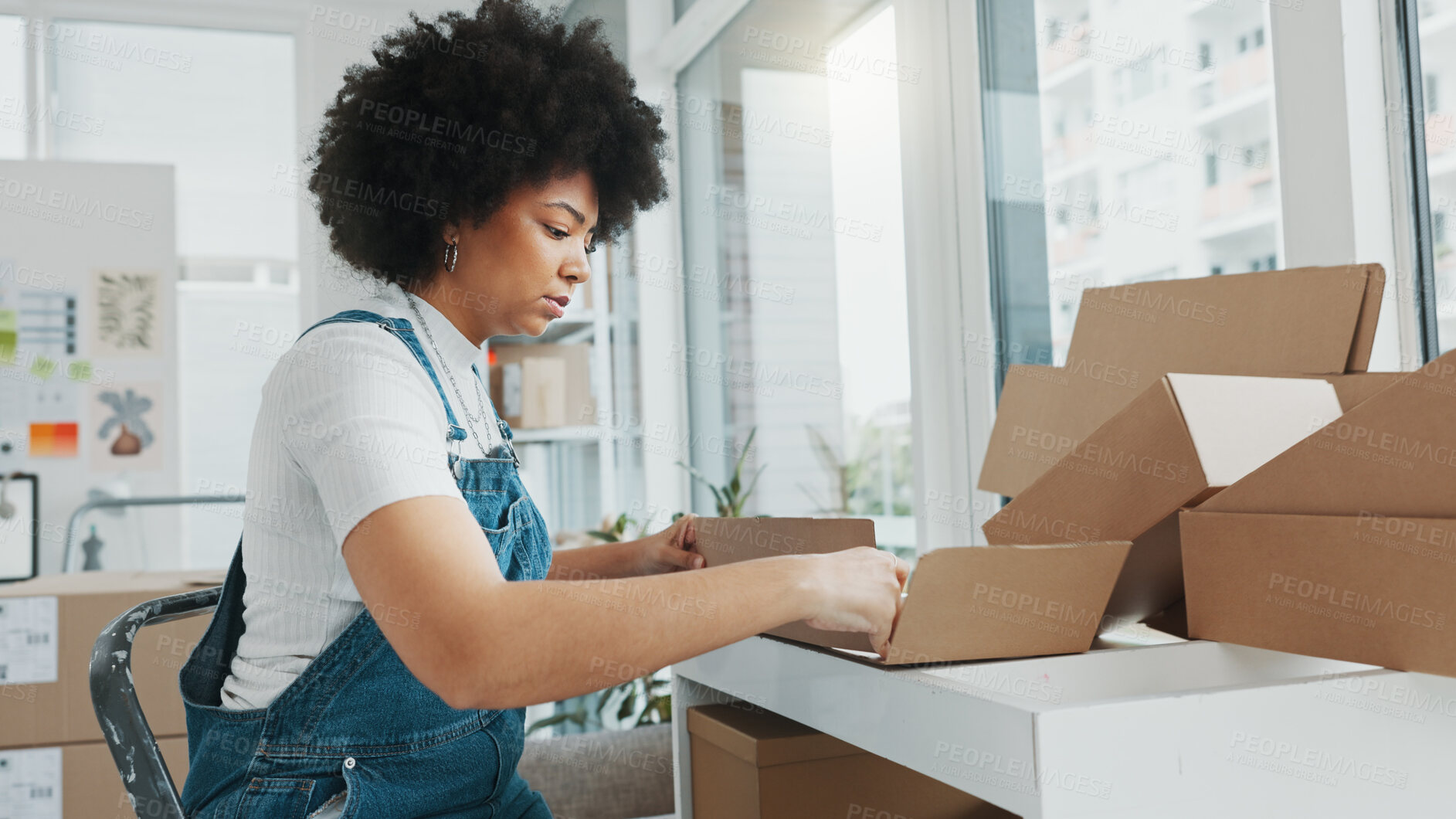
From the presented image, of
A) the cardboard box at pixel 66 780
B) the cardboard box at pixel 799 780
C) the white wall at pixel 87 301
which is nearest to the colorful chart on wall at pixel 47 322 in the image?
the white wall at pixel 87 301

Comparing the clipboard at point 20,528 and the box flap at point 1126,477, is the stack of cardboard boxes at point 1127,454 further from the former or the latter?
the clipboard at point 20,528

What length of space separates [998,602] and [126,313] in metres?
3.22

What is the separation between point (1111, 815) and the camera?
67cm

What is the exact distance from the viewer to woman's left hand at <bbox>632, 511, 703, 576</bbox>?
4.02 feet

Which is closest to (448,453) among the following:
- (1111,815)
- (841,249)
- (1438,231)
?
(1111,815)

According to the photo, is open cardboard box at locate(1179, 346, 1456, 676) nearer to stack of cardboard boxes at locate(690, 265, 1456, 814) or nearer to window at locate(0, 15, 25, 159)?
stack of cardboard boxes at locate(690, 265, 1456, 814)

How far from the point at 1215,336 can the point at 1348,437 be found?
0.36 meters

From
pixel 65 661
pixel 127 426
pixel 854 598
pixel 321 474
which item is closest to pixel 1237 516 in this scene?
pixel 854 598

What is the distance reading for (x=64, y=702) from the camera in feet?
6.72

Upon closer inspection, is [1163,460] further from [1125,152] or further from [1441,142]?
[1125,152]

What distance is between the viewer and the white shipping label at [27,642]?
202 centimetres

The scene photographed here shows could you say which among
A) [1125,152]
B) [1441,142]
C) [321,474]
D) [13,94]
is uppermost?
[13,94]

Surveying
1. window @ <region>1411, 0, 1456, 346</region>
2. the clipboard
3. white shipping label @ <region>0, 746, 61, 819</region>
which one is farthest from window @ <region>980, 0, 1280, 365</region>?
the clipboard

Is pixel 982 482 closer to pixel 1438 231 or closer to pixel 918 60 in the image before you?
pixel 1438 231
